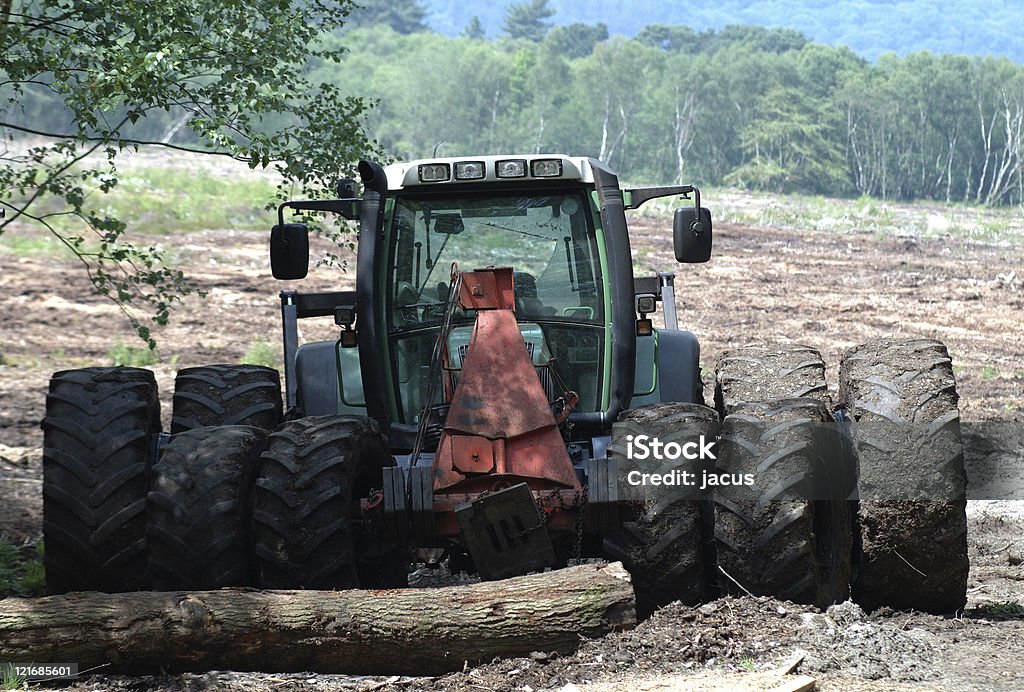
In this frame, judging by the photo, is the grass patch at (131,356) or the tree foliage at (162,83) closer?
the tree foliage at (162,83)

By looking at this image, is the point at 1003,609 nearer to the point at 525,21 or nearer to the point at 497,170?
the point at 497,170

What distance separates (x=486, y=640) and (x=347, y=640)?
24.2 inches

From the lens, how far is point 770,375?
283 inches

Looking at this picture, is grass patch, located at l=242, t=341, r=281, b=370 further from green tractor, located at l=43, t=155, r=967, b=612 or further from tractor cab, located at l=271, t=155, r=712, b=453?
green tractor, located at l=43, t=155, r=967, b=612

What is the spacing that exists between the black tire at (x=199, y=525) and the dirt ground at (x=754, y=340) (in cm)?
71

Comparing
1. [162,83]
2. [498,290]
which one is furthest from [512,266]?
[162,83]

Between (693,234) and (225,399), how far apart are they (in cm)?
304

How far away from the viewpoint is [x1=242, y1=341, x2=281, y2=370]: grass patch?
20.1 meters

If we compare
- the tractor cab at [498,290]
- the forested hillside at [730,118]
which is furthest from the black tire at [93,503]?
the forested hillside at [730,118]

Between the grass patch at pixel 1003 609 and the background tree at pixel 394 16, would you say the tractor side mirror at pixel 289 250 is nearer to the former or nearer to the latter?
the grass patch at pixel 1003 609

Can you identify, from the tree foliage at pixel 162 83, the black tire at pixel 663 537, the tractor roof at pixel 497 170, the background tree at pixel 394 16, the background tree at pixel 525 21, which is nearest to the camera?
the black tire at pixel 663 537

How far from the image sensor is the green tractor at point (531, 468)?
631cm

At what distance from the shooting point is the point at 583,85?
99812 mm

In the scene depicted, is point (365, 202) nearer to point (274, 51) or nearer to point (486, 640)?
point (486, 640)
